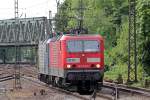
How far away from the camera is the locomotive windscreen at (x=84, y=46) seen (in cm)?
2538

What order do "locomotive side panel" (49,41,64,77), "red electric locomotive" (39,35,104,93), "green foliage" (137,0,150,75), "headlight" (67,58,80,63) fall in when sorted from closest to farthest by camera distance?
"red electric locomotive" (39,35,104,93) < "headlight" (67,58,80,63) < "locomotive side panel" (49,41,64,77) < "green foliage" (137,0,150,75)

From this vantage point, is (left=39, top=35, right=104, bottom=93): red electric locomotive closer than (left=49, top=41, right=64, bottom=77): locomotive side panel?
Yes

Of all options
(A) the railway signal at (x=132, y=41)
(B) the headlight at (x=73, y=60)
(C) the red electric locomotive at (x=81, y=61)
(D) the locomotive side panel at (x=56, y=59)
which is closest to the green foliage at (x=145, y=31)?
(A) the railway signal at (x=132, y=41)

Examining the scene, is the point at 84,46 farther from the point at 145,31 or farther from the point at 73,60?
the point at 145,31

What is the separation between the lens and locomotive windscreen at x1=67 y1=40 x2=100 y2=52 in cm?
2538

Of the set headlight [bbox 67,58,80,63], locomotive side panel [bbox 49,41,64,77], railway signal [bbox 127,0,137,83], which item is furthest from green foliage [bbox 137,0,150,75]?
headlight [bbox 67,58,80,63]

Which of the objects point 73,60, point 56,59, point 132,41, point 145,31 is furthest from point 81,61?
point 132,41

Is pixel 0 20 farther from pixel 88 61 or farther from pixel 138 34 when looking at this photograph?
pixel 88 61

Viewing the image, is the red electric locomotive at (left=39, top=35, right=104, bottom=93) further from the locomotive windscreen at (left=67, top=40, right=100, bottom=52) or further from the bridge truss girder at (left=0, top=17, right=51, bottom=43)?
the bridge truss girder at (left=0, top=17, right=51, bottom=43)

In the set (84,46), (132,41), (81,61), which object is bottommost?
(81,61)

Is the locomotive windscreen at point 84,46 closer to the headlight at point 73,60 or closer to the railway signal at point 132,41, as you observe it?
the headlight at point 73,60

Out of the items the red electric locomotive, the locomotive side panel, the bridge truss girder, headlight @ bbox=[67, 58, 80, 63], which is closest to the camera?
the red electric locomotive

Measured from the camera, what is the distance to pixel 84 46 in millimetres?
25500

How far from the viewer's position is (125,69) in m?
45.2
